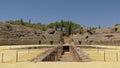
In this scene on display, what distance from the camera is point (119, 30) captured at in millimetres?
70062

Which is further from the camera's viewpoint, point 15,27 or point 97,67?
point 15,27

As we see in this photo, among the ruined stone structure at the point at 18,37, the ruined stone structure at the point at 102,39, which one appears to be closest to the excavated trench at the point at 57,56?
the ruined stone structure at the point at 102,39

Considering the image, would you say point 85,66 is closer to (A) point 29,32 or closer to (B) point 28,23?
(A) point 29,32

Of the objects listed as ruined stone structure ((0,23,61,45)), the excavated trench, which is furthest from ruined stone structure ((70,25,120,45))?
the excavated trench

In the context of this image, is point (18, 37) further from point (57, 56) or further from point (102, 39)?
point (57, 56)

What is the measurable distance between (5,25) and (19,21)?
5061 cm

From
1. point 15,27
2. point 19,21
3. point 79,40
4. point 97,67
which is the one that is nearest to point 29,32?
point 15,27

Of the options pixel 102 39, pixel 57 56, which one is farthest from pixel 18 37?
pixel 57 56

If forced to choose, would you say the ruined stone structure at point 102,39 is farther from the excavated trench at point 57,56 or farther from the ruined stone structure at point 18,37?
the excavated trench at point 57,56

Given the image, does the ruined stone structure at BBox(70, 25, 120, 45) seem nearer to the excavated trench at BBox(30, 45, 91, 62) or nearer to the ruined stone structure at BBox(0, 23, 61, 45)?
the ruined stone structure at BBox(0, 23, 61, 45)

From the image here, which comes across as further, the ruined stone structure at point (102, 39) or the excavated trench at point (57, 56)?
the ruined stone structure at point (102, 39)

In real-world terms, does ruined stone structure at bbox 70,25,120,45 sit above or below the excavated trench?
above

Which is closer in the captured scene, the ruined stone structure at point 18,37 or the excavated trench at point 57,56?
the excavated trench at point 57,56

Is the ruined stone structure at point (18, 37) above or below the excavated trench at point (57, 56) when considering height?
above
